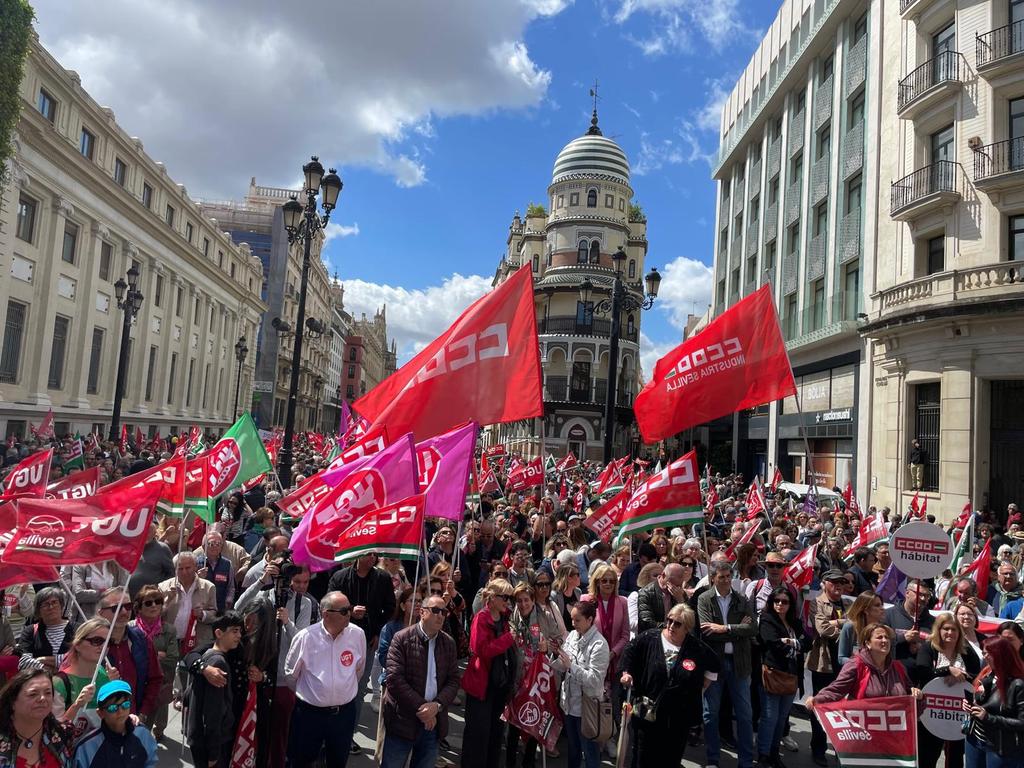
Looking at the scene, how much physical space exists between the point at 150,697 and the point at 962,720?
627cm

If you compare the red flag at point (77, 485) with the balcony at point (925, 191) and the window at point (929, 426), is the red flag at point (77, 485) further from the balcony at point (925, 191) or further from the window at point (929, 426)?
the balcony at point (925, 191)

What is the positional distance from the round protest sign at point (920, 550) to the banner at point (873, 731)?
192cm

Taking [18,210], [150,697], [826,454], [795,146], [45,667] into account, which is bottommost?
[150,697]

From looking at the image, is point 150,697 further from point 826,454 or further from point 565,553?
point 826,454

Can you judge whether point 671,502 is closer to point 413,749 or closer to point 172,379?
point 413,749

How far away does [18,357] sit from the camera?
101 feet

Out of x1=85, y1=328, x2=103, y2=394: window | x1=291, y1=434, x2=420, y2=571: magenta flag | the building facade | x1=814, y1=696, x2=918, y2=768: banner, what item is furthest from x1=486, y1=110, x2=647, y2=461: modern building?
x1=814, y1=696, x2=918, y2=768: banner

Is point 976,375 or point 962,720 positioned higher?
point 976,375

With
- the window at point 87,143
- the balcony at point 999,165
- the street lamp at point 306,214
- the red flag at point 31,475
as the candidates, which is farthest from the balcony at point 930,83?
the window at point 87,143

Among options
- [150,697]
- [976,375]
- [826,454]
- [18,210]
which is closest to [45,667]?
[150,697]

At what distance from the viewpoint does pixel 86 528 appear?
5574 mm

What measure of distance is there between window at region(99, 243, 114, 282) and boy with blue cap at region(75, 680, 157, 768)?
129 feet

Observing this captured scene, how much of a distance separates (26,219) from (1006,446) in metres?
36.9

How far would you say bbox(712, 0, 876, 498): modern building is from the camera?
2409 centimetres
